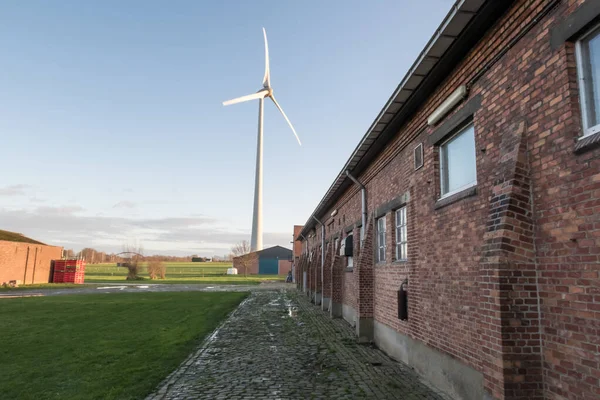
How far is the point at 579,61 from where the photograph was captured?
155 inches

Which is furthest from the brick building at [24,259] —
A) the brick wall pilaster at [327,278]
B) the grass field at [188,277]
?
the brick wall pilaster at [327,278]

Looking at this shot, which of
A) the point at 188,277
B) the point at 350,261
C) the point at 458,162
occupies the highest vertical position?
the point at 458,162

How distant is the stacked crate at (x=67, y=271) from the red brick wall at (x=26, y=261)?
75cm

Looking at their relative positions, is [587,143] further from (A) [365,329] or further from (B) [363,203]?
(B) [363,203]

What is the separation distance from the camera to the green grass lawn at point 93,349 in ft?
21.2

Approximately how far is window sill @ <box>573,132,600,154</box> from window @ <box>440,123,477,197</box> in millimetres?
Result: 2146

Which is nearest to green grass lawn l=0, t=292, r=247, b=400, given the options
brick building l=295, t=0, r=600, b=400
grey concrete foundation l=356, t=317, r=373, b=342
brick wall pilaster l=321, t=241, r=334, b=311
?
grey concrete foundation l=356, t=317, r=373, b=342

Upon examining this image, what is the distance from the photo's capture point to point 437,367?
21.5 ft

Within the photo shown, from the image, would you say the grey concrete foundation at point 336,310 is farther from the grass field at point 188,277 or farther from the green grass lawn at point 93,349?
the grass field at point 188,277

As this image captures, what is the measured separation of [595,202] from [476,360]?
2.67 metres

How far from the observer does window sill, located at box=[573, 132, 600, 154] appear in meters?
3.49

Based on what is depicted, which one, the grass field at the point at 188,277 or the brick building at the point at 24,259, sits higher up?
the brick building at the point at 24,259

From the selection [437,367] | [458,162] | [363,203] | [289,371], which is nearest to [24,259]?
[363,203]

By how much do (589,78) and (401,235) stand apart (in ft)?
19.2
